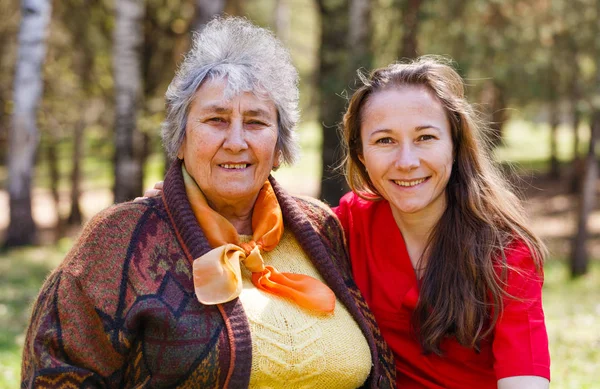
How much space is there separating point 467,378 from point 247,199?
111 cm

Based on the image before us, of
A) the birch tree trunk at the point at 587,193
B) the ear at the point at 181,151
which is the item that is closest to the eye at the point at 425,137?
the ear at the point at 181,151

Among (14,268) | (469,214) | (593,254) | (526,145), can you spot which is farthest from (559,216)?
(469,214)

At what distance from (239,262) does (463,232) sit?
2.93 ft

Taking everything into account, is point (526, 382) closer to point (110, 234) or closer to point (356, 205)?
point (356, 205)

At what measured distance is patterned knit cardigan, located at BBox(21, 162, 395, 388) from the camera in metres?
2.58

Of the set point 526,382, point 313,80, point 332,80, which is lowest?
point 526,382

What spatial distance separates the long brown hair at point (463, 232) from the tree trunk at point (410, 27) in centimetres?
621

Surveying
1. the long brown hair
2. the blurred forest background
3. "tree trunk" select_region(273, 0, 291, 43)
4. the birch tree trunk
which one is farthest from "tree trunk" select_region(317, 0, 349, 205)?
"tree trunk" select_region(273, 0, 291, 43)

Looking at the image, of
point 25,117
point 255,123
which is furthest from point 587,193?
point 255,123

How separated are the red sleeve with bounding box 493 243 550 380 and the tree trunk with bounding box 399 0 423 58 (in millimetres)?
6725

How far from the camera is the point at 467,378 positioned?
117 inches

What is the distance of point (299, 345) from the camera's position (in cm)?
277

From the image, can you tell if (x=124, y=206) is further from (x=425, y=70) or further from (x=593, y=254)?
(x=593, y=254)

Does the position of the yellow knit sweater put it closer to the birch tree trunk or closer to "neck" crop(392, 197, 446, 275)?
"neck" crop(392, 197, 446, 275)
